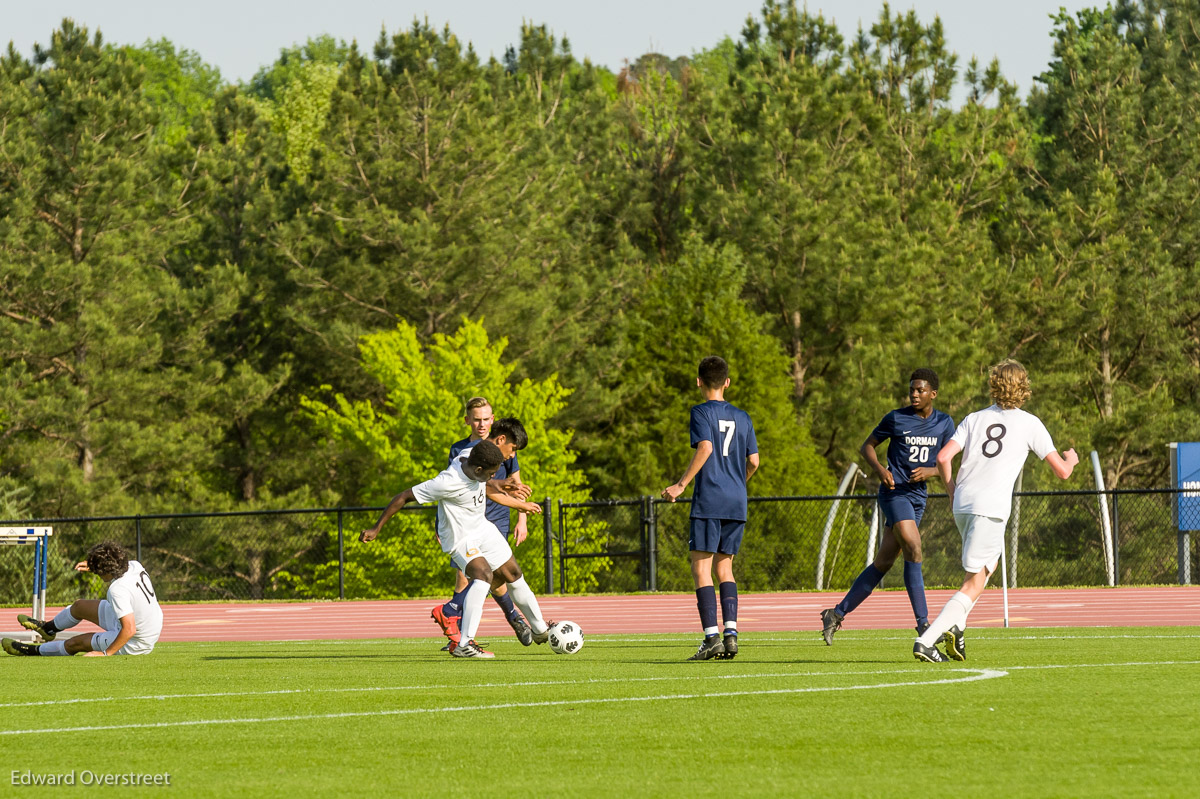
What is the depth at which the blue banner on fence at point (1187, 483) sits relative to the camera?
25734mm

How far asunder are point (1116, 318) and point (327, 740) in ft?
148

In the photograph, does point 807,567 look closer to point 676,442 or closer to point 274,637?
point 676,442

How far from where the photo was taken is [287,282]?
44719mm

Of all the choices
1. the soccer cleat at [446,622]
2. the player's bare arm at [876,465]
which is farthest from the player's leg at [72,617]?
the player's bare arm at [876,465]

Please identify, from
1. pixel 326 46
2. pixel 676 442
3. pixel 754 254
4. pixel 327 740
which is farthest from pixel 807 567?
pixel 326 46

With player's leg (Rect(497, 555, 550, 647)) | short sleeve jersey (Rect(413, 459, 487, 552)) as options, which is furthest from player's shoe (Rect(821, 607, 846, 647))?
A: short sleeve jersey (Rect(413, 459, 487, 552))

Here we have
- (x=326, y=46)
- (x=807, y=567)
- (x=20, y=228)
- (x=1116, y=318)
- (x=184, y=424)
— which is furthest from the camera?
(x=326, y=46)

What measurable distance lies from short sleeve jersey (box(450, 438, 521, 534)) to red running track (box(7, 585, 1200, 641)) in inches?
119

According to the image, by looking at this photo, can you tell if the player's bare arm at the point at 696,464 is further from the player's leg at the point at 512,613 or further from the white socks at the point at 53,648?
the white socks at the point at 53,648

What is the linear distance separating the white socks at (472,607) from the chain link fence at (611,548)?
2009 cm

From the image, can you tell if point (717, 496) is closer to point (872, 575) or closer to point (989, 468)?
point (872, 575)

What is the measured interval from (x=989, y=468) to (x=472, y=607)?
3790 mm

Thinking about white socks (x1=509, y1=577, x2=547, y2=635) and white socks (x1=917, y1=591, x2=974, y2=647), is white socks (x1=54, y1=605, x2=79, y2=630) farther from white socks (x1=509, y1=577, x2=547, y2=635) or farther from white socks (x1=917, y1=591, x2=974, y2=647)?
white socks (x1=917, y1=591, x2=974, y2=647)

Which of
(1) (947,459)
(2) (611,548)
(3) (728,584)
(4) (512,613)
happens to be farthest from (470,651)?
(2) (611,548)
